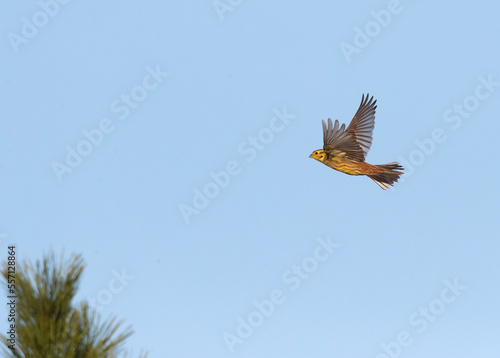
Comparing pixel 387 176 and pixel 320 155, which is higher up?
pixel 320 155

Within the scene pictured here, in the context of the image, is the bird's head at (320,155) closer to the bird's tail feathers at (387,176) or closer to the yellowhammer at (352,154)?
the yellowhammer at (352,154)

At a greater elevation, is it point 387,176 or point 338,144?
point 338,144

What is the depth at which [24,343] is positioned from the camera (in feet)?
22.4

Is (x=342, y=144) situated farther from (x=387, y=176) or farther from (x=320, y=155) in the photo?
(x=387, y=176)

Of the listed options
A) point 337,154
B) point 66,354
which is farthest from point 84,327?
point 337,154

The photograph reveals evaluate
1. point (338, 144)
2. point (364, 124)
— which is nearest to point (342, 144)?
point (338, 144)

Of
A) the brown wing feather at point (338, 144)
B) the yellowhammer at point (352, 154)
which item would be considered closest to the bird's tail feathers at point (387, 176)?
the yellowhammer at point (352, 154)

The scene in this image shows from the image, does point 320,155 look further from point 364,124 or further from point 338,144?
point 364,124

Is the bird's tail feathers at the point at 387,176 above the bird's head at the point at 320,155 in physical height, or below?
below

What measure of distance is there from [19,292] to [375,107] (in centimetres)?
1056

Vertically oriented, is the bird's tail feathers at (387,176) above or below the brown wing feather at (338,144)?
below

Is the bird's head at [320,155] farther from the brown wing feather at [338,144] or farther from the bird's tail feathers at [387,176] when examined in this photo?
the bird's tail feathers at [387,176]

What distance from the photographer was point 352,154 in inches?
574

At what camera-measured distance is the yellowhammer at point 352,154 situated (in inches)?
570
